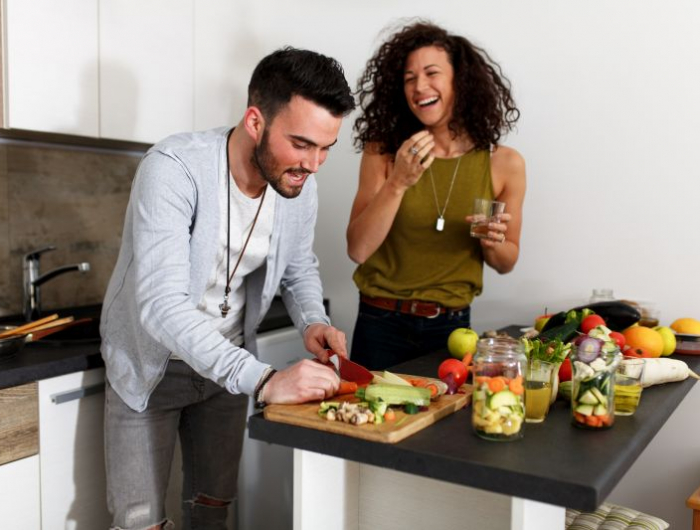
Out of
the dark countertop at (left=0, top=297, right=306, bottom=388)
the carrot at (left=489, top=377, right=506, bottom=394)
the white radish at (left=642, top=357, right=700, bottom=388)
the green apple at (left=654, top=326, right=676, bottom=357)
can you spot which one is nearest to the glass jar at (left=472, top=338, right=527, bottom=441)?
the carrot at (left=489, top=377, right=506, bottom=394)

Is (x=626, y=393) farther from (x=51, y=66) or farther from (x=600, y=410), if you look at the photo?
(x=51, y=66)

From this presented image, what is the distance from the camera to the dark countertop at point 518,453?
1.09 meters

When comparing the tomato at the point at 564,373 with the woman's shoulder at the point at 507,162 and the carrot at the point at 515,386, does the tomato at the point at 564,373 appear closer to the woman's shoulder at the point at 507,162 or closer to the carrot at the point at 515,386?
the carrot at the point at 515,386

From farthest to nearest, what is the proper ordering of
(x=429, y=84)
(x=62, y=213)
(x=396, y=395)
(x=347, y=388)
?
(x=62, y=213), (x=429, y=84), (x=347, y=388), (x=396, y=395)

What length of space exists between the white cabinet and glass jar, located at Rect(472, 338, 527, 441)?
3.66 feet


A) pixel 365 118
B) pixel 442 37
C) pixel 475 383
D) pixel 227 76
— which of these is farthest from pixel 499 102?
pixel 475 383

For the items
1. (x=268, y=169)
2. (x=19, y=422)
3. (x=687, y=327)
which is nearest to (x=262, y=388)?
(x=268, y=169)

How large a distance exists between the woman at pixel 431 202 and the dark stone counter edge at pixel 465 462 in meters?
0.83

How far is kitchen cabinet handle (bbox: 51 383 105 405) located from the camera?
6.05ft

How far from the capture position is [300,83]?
5.18ft

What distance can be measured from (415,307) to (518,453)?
41.4 inches

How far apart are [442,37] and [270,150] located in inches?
36.4

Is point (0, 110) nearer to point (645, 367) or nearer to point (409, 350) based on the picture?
point (409, 350)

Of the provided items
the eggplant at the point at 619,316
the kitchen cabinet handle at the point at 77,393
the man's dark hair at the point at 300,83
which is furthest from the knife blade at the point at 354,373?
the eggplant at the point at 619,316
